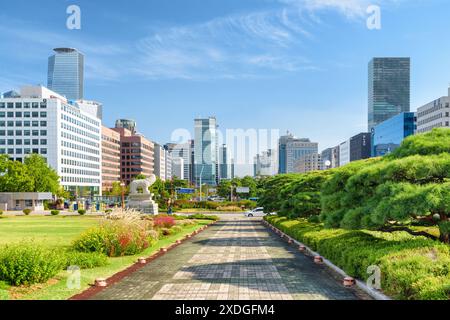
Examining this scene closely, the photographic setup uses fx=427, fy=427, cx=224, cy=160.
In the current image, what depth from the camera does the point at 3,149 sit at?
107562mm

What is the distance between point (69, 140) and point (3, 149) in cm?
1614

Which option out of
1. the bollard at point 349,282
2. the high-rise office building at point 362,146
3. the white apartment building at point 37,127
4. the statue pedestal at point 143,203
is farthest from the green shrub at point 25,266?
the high-rise office building at point 362,146

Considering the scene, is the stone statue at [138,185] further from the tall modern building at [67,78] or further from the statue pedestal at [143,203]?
the tall modern building at [67,78]

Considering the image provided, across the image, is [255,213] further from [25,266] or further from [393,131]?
[393,131]

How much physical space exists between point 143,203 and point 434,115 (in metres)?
99.7

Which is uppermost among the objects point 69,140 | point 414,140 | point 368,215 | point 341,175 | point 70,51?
point 70,51

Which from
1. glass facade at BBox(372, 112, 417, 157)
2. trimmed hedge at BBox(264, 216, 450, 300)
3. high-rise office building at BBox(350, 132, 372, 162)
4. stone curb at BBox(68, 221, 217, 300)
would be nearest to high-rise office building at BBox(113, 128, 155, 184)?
high-rise office building at BBox(350, 132, 372, 162)

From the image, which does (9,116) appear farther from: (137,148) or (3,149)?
(137,148)

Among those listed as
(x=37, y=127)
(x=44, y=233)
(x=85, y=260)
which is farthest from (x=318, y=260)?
(x=37, y=127)

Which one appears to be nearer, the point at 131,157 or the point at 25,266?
the point at 25,266

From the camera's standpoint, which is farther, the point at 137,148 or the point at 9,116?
the point at 137,148

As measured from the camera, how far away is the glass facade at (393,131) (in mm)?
129000

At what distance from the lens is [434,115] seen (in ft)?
392
